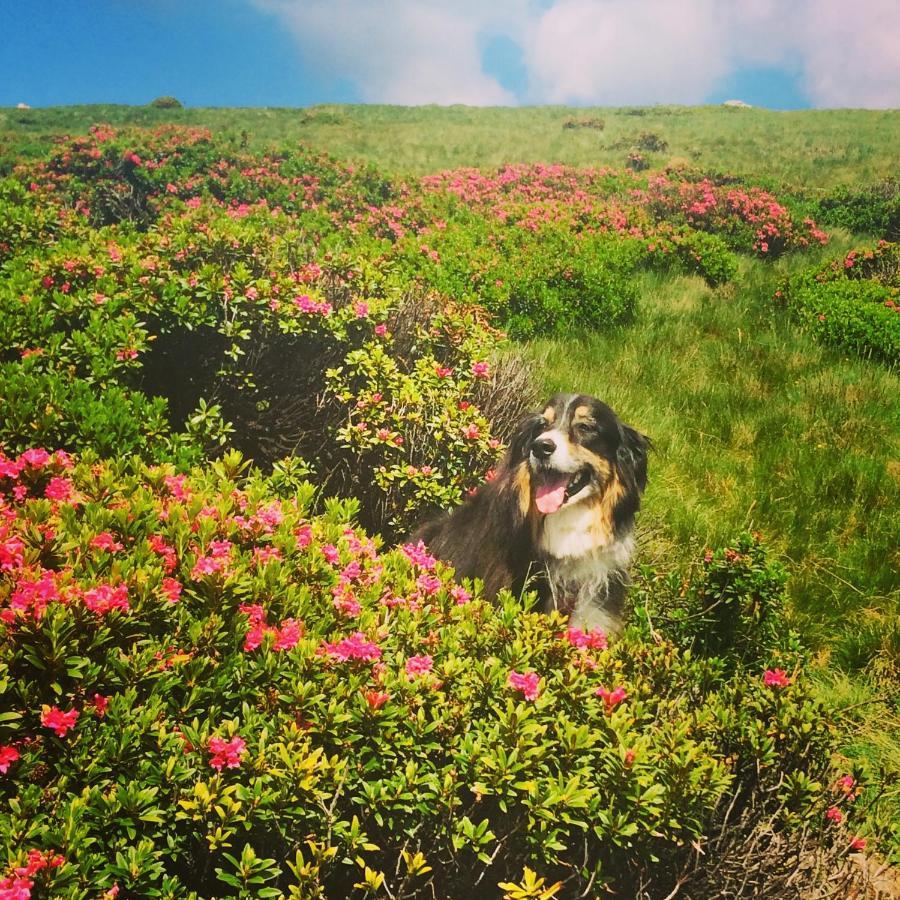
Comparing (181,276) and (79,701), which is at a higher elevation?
(181,276)

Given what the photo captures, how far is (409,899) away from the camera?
6.32 ft

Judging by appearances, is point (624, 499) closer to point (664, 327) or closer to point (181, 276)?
point (181, 276)

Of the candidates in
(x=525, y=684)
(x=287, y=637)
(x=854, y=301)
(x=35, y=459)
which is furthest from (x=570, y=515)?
(x=854, y=301)

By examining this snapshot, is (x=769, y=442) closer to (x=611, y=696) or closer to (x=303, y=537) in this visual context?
(x=611, y=696)

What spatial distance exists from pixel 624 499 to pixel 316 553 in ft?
6.18

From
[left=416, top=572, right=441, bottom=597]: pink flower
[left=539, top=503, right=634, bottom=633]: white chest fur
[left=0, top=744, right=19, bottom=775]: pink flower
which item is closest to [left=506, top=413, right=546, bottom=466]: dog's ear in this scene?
[left=539, top=503, right=634, bottom=633]: white chest fur

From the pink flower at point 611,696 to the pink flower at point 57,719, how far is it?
5.10 ft

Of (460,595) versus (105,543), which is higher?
(105,543)

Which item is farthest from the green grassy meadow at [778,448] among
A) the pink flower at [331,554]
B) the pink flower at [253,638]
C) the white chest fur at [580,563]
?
the pink flower at [253,638]

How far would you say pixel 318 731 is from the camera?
1.87 m

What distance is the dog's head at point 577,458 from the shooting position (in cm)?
348

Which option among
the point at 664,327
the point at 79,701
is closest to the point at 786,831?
the point at 79,701

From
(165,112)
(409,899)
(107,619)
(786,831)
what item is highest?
(165,112)

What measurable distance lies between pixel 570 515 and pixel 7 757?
269 centimetres
